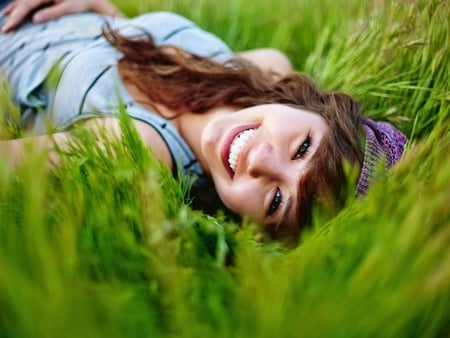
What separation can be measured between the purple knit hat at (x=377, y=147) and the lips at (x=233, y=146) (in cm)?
27

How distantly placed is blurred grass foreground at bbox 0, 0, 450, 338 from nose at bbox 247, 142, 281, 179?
0.30m

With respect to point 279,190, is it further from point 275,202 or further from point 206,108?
point 206,108

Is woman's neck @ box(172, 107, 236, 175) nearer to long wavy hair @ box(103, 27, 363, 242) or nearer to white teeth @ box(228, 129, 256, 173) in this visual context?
long wavy hair @ box(103, 27, 363, 242)

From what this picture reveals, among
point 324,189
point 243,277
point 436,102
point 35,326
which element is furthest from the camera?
point 436,102

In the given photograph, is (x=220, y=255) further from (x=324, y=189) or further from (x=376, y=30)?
(x=376, y=30)

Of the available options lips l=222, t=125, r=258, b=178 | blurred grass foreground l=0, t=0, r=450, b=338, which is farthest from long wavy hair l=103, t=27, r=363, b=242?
blurred grass foreground l=0, t=0, r=450, b=338

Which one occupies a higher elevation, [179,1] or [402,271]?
[402,271]

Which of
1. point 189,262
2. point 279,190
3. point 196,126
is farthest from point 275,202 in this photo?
point 189,262

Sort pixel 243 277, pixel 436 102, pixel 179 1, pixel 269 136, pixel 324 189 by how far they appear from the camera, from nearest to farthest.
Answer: pixel 243 277
pixel 324 189
pixel 269 136
pixel 436 102
pixel 179 1

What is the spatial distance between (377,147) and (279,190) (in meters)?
0.24

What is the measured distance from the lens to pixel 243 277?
727 millimetres

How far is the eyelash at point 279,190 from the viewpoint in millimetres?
1346

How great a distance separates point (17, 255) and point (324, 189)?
703mm

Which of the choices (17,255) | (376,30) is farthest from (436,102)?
(17,255)
